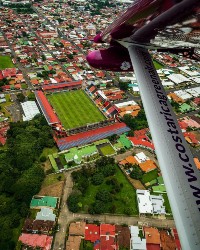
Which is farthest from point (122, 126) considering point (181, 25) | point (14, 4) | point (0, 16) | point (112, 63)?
point (14, 4)

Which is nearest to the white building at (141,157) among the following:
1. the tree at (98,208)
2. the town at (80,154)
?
the town at (80,154)

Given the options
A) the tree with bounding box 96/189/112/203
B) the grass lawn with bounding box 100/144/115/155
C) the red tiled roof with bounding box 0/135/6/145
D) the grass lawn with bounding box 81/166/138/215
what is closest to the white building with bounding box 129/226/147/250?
the grass lawn with bounding box 81/166/138/215

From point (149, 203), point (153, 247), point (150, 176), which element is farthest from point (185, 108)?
point (153, 247)

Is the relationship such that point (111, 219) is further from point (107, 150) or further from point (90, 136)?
point (90, 136)

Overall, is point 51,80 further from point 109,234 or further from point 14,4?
point 14,4

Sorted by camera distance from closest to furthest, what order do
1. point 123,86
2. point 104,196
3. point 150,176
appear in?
point 104,196, point 150,176, point 123,86
